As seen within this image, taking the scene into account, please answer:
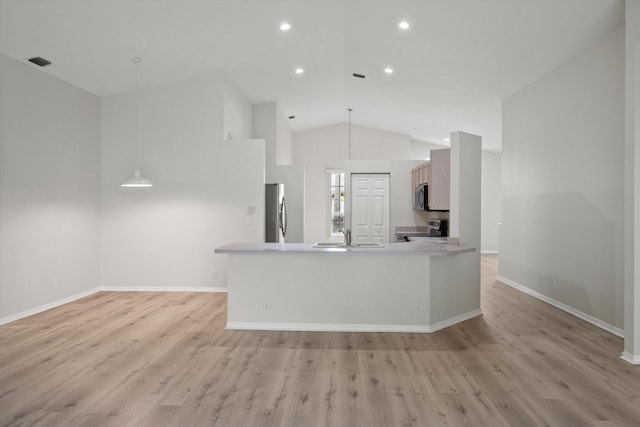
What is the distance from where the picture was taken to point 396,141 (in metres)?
10.7

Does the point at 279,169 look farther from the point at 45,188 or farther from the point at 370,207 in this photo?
the point at 45,188

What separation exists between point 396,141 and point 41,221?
8.24m

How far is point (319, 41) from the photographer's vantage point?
215 inches

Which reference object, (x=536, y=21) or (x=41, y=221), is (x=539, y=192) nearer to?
(x=536, y=21)

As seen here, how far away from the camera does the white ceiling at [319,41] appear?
154 inches

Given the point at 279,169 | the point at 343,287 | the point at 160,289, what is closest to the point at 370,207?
the point at 279,169

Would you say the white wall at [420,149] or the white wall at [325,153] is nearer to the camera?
the white wall at [325,153]

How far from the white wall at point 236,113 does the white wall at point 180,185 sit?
7.7 inches

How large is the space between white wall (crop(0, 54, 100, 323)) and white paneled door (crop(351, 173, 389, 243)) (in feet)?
15.2

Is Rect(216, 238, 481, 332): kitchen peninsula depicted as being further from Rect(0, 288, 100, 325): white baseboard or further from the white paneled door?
the white paneled door

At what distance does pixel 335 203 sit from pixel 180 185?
5325mm

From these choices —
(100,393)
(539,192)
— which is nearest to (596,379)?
(539,192)

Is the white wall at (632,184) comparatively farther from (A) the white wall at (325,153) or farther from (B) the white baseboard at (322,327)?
(A) the white wall at (325,153)

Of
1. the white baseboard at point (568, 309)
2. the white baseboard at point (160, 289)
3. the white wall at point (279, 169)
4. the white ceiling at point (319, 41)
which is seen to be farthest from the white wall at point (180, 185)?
the white baseboard at point (568, 309)
